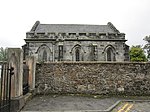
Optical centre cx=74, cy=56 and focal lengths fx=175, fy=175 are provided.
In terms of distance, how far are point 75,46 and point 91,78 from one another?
12996 mm

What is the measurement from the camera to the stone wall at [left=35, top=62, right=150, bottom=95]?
434 inches

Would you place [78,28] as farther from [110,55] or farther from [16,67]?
[16,67]

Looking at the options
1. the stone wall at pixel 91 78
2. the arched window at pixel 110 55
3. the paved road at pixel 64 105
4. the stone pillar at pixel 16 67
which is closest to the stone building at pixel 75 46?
the arched window at pixel 110 55

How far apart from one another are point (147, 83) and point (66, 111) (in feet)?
22.9

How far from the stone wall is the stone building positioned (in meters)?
12.2

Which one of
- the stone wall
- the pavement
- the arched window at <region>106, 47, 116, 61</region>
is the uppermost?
the arched window at <region>106, 47, 116, 61</region>

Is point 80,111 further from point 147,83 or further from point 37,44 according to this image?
point 37,44

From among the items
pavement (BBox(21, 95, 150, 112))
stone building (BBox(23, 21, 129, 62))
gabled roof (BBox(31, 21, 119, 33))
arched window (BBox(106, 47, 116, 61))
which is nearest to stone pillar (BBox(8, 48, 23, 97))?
pavement (BBox(21, 95, 150, 112))

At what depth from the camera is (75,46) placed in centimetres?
2377

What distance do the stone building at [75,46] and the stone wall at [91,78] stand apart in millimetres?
12165

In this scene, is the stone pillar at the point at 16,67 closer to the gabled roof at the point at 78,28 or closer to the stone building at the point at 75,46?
the stone building at the point at 75,46

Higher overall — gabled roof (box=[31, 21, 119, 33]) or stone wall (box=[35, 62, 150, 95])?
gabled roof (box=[31, 21, 119, 33])

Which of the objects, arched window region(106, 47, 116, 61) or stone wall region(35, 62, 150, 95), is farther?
arched window region(106, 47, 116, 61)

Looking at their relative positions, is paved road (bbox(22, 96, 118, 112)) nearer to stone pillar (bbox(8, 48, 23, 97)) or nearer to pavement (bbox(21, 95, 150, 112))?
pavement (bbox(21, 95, 150, 112))
